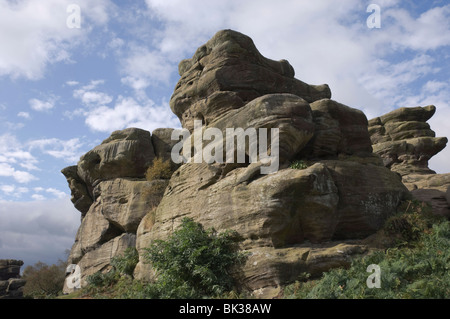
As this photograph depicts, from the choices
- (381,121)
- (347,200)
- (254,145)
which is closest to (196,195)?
(254,145)

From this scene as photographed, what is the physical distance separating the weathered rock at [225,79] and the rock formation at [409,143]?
40.8ft

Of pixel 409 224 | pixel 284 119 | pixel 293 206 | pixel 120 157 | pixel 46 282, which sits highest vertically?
pixel 120 157

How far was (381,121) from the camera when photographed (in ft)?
125

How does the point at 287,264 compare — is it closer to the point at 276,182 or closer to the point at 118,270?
the point at 276,182

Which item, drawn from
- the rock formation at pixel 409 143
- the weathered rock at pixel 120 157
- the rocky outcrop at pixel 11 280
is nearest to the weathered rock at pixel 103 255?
the weathered rock at pixel 120 157

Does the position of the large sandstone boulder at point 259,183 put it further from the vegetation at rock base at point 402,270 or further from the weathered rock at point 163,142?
the weathered rock at point 163,142

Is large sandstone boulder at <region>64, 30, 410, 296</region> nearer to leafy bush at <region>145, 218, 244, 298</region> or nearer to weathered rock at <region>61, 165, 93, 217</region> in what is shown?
leafy bush at <region>145, 218, 244, 298</region>

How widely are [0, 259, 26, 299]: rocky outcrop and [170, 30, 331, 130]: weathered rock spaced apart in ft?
84.9

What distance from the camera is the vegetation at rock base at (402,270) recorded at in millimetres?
11219

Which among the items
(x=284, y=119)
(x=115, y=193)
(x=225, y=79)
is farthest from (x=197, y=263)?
(x=115, y=193)

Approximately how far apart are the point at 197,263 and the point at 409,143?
26731 millimetres

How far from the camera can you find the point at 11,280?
117 ft

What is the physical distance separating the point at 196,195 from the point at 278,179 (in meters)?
5.21

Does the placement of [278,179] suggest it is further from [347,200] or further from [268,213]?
[347,200]
